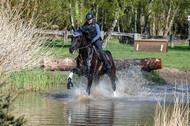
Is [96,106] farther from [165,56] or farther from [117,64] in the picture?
[165,56]

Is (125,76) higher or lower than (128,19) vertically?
lower

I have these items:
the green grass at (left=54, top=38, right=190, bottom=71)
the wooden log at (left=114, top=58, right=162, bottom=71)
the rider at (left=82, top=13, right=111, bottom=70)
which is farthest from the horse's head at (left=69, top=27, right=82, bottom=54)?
the wooden log at (left=114, top=58, right=162, bottom=71)

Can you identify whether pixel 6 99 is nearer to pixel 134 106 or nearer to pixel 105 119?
pixel 105 119

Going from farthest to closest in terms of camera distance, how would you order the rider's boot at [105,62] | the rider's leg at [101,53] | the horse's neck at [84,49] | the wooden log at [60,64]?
the wooden log at [60,64] → the rider's boot at [105,62] → the rider's leg at [101,53] → the horse's neck at [84,49]

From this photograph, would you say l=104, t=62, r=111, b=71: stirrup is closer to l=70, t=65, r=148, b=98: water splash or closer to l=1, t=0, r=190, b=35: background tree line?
l=70, t=65, r=148, b=98: water splash

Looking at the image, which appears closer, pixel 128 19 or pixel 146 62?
pixel 146 62

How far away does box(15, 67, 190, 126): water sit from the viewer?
798cm

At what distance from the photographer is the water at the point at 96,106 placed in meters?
7.98

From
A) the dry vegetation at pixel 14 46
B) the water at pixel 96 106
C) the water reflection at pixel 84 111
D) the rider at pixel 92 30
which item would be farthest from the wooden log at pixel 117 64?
the water reflection at pixel 84 111

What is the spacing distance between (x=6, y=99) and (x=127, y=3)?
96.0 feet

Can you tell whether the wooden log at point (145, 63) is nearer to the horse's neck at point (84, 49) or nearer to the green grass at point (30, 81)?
the green grass at point (30, 81)

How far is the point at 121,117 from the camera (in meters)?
8.61

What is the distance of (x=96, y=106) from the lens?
33.6ft

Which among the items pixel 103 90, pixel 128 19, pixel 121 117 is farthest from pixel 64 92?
pixel 128 19
